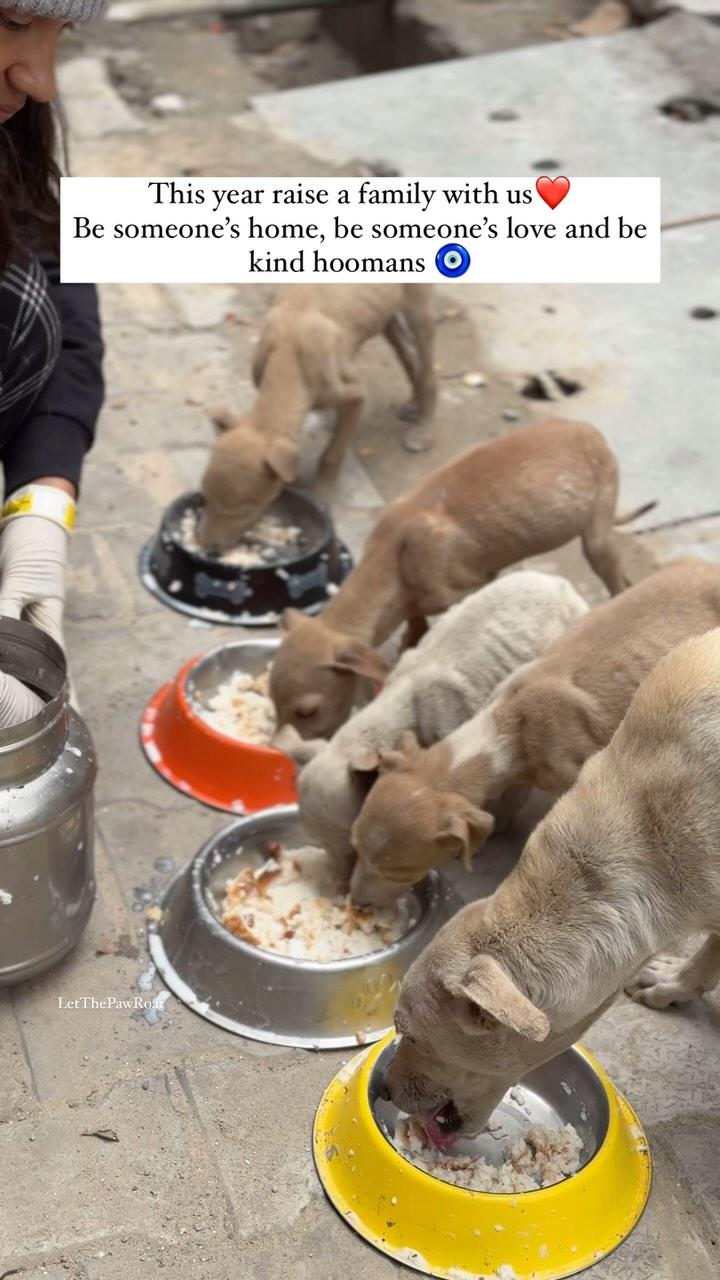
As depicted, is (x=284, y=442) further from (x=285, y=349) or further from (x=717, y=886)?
(x=717, y=886)

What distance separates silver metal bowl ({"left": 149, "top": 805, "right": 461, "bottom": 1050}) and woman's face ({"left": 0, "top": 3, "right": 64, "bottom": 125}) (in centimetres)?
226

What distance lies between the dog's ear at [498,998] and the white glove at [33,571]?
206 centimetres

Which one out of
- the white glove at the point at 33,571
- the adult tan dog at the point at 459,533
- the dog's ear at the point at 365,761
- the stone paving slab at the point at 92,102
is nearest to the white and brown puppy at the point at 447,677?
the dog's ear at the point at 365,761

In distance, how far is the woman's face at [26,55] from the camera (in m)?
3.88

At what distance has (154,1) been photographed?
12867mm

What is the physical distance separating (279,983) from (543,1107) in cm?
80

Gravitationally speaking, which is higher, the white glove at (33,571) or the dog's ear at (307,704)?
the white glove at (33,571)

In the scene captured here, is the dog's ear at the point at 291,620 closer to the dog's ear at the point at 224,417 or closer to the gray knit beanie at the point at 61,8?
the dog's ear at the point at 224,417

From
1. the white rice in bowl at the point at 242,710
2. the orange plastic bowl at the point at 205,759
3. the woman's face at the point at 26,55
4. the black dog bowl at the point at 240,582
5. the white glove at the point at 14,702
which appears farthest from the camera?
Answer: the black dog bowl at the point at 240,582

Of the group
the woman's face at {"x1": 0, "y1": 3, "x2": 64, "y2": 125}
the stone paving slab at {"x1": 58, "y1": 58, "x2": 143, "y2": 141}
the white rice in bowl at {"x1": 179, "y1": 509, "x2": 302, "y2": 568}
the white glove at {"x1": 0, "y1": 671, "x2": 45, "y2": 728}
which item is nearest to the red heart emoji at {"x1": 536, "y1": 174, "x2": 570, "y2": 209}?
the white rice in bowl at {"x1": 179, "y1": 509, "x2": 302, "y2": 568}

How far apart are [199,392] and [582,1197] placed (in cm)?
489

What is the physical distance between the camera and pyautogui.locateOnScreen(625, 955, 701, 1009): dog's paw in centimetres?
454

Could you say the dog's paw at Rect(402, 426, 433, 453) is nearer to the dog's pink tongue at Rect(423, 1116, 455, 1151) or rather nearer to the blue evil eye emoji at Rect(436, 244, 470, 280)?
the blue evil eye emoji at Rect(436, 244, 470, 280)

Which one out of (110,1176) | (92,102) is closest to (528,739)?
(110,1176)
